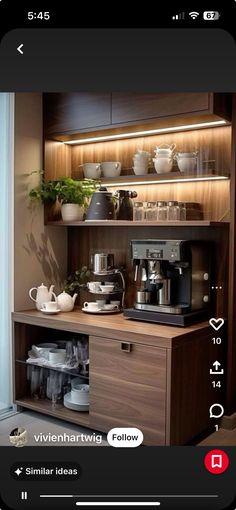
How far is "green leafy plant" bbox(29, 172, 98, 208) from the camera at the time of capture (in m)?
1.81

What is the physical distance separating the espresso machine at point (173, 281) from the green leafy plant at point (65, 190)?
40 cm

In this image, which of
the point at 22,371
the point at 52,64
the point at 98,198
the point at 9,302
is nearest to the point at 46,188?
the point at 98,198

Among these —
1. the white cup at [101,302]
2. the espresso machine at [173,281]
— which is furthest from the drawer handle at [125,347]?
the white cup at [101,302]

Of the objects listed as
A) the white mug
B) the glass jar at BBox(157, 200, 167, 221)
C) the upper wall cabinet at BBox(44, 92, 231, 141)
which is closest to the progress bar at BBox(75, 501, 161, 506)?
the upper wall cabinet at BBox(44, 92, 231, 141)

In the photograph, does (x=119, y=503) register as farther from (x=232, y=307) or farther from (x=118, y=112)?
(x=118, y=112)

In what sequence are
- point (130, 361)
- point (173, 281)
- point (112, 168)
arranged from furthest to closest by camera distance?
point (112, 168) < point (173, 281) < point (130, 361)

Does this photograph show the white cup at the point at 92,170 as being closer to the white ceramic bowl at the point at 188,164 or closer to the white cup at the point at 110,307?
the white ceramic bowl at the point at 188,164

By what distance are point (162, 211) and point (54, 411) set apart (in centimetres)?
77

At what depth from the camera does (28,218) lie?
1804mm

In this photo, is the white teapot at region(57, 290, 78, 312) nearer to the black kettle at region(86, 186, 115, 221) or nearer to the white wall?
the white wall

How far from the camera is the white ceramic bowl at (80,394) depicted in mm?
1583
